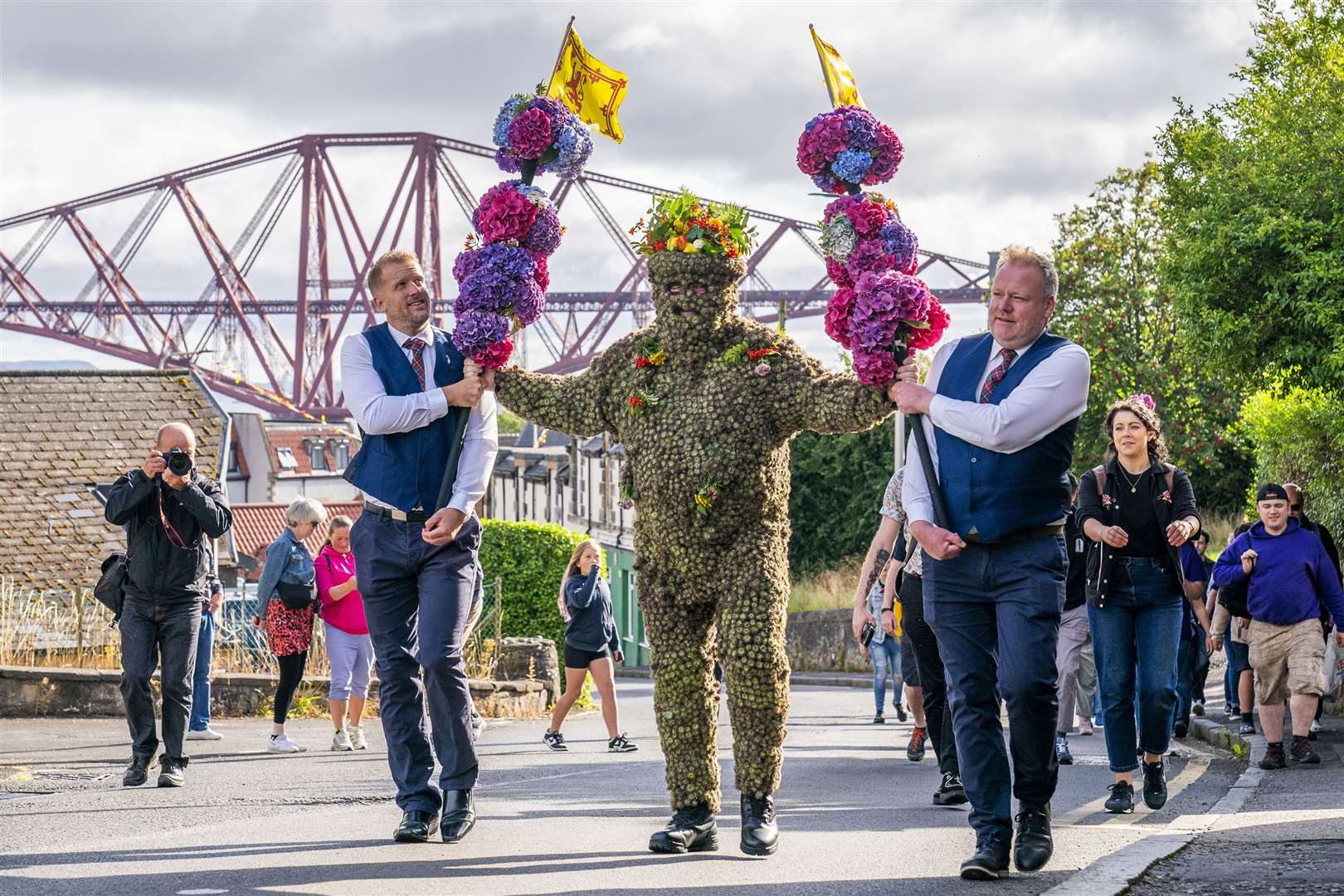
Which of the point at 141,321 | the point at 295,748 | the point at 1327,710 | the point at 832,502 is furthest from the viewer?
the point at 141,321

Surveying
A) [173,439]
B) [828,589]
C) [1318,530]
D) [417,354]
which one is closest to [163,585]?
[173,439]

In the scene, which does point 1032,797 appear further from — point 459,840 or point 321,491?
point 321,491

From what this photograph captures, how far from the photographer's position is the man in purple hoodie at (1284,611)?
34.9 feet

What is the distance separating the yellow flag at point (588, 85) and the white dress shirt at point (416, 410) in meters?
1.38

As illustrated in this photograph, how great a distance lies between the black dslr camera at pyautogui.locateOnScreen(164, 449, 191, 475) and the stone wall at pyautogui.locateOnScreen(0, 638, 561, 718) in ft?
16.2

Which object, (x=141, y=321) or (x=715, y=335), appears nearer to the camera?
(x=715, y=335)

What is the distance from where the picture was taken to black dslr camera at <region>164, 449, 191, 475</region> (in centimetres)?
882

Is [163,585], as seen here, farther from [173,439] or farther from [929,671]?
[929,671]

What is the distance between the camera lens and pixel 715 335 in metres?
6.59

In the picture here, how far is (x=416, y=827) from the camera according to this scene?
6340 millimetres

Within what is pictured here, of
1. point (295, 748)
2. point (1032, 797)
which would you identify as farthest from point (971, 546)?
point (295, 748)

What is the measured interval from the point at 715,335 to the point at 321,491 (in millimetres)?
69952

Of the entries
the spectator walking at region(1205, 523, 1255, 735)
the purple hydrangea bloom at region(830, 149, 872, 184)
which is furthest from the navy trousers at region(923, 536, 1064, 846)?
the spectator walking at region(1205, 523, 1255, 735)

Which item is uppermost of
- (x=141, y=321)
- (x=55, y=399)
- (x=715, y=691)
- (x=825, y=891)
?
(x=141, y=321)
